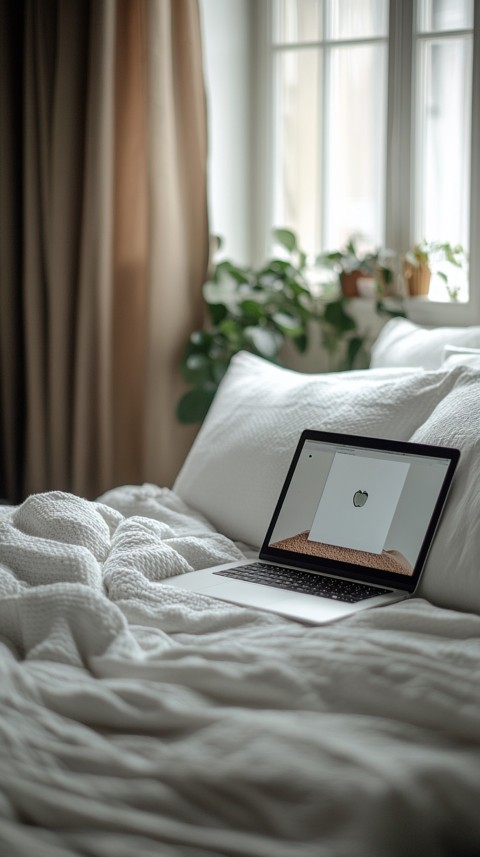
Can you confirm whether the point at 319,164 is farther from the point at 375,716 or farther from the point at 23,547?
the point at 375,716

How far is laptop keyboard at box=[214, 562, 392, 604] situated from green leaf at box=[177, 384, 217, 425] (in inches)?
49.7

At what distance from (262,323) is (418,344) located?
82 centimetres

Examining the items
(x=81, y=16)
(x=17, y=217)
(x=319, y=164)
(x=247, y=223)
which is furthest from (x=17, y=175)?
(x=319, y=164)

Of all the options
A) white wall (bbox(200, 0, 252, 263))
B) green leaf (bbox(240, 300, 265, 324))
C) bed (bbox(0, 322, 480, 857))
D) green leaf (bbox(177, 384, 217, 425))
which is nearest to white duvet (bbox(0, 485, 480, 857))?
bed (bbox(0, 322, 480, 857))

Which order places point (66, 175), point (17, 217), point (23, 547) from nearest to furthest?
point (23, 547) → point (66, 175) → point (17, 217)

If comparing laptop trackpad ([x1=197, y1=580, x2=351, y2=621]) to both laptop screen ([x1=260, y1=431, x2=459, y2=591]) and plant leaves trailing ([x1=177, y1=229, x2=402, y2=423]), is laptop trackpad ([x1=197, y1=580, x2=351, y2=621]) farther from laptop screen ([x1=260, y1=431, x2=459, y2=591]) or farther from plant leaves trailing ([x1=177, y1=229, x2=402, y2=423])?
plant leaves trailing ([x1=177, y1=229, x2=402, y2=423])

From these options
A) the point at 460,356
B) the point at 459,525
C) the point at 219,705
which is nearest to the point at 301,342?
the point at 460,356

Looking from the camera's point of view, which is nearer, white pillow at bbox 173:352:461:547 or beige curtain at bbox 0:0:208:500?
white pillow at bbox 173:352:461:547

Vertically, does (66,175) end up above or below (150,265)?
above

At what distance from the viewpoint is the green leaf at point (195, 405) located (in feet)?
9.12

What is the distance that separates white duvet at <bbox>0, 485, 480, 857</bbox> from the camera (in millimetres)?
862

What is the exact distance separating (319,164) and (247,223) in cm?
31

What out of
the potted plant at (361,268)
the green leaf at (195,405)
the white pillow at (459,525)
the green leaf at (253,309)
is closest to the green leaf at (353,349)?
the potted plant at (361,268)

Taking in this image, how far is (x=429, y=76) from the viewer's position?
2676 millimetres
